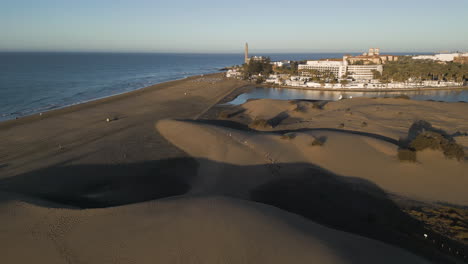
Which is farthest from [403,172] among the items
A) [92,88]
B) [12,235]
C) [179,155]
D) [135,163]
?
[92,88]

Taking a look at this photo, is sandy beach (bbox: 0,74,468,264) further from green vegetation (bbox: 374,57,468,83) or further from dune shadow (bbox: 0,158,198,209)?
green vegetation (bbox: 374,57,468,83)

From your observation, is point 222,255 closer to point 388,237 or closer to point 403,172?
point 388,237

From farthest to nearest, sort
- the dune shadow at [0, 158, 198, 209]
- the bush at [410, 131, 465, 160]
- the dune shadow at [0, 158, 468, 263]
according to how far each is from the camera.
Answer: the bush at [410, 131, 465, 160]
the dune shadow at [0, 158, 198, 209]
the dune shadow at [0, 158, 468, 263]

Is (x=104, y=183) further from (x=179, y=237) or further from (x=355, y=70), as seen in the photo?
(x=355, y=70)

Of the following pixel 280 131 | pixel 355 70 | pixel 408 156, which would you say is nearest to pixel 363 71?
pixel 355 70

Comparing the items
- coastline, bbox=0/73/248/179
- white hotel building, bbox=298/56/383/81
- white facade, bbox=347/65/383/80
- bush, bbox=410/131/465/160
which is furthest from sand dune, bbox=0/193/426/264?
white facade, bbox=347/65/383/80
